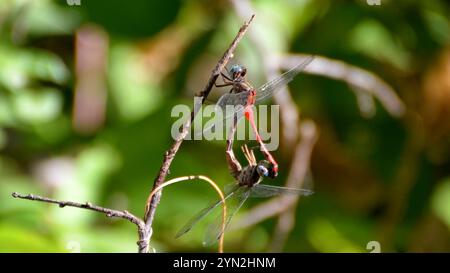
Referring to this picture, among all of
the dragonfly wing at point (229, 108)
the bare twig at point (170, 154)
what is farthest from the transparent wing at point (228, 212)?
the bare twig at point (170, 154)

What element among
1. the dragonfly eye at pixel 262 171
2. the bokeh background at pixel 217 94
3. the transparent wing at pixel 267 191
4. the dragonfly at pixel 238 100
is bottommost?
the dragonfly eye at pixel 262 171

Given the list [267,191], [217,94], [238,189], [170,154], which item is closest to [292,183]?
[217,94]

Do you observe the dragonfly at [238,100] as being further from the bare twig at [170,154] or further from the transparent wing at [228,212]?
the bare twig at [170,154]

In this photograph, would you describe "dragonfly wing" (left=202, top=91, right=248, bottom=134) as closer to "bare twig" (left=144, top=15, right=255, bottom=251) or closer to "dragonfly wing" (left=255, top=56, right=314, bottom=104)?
"dragonfly wing" (left=255, top=56, right=314, bottom=104)

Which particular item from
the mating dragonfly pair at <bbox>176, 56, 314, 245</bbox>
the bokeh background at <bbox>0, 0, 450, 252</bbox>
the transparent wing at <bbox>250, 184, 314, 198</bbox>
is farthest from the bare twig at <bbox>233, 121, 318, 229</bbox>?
the mating dragonfly pair at <bbox>176, 56, 314, 245</bbox>

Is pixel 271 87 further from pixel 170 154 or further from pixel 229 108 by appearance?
pixel 170 154
